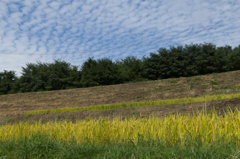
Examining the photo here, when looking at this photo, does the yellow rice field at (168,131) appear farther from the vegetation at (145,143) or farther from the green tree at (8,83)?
the green tree at (8,83)

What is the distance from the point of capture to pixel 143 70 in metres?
23.0

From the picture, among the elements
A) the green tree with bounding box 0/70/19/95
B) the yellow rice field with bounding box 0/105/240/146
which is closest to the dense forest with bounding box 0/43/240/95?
the green tree with bounding box 0/70/19/95

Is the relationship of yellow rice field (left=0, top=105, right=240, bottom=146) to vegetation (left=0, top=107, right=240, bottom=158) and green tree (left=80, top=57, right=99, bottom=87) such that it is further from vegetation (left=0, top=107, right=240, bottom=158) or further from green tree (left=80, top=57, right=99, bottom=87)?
green tree (left=80, top=57, right=99, bottom=87)

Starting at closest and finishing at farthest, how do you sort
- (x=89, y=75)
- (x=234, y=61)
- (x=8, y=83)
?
(x=89, y=75)
(x=234, y=61)
(x=8, y=83)

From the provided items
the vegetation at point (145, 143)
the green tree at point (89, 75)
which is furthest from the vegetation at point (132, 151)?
the green tree at point (89, 75)

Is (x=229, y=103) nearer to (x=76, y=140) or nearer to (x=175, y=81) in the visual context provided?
(x=76, y=140)

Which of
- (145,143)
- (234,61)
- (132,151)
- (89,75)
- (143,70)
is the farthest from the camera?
(234,61)

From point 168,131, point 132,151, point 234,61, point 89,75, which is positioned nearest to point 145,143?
point 132,151

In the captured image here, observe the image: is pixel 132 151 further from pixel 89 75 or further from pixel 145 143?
pixel 89 75

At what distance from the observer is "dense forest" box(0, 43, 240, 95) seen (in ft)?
69.5

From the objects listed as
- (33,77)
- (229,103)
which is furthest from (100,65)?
(229,103)

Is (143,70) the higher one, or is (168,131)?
(143,70)

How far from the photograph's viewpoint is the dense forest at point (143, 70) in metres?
21.2

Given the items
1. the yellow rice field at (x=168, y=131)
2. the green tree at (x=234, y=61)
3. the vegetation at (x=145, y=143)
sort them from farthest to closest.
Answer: the green tree at (x=234, y=61), the yellow rice field at (x=168, y=131), the vegetation at (x=145, y=143)
